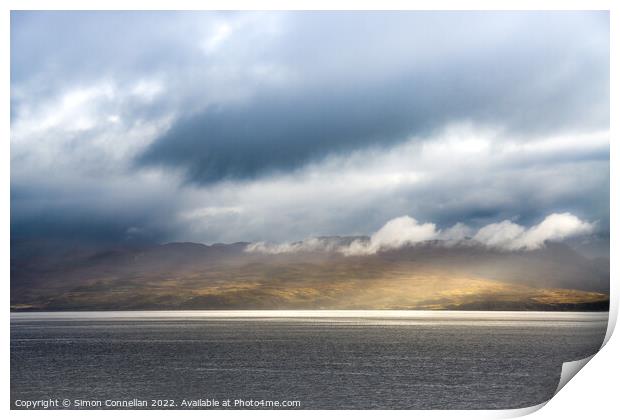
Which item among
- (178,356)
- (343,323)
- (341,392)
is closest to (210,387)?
(341,392)

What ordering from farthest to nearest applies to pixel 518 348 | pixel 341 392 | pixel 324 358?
pixel 518 348 < pixel 324 358 < pixel 341 392

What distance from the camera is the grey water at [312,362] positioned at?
41.2m

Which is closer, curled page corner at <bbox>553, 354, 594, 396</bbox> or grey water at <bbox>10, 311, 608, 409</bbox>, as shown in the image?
curled page corner at <bbox>553, 354, 594, 396</bbox>

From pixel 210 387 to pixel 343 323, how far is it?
5994 cm

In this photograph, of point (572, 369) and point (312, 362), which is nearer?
point (572, 369)

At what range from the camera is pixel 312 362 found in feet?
184

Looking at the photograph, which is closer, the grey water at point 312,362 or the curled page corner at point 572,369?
the curled page corner at point 572,369

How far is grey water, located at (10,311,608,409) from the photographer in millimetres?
41188

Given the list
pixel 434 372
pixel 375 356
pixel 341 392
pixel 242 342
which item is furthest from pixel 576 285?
pixel 341 392

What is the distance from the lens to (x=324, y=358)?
2324 inches

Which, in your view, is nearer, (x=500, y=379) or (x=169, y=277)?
(x=500, y=379)
